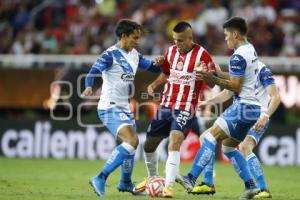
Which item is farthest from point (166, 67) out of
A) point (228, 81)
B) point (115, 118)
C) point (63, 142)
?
point (63, 142)

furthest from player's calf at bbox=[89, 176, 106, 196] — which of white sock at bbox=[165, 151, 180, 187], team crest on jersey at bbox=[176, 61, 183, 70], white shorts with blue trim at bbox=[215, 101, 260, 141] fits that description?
team crest on jersey at bbox=[176, 61, 183, 70]

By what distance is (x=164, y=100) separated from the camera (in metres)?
11.6

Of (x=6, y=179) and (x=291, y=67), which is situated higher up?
(x=291, y=67)

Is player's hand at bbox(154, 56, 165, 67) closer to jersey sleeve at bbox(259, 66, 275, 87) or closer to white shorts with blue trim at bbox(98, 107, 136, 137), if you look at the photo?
white shorts with blue trim at bbox(98, 107, 136, 137)

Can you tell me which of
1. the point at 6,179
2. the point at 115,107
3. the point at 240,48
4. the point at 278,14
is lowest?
the point at 6,179

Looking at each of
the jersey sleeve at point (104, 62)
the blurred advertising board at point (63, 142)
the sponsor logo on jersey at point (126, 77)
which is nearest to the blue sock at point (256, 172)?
the sponsor logo on jersey at point (126, 77)

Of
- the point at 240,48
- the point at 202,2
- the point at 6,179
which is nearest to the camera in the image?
the point at 240,48

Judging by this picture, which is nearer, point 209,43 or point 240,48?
point 240,48

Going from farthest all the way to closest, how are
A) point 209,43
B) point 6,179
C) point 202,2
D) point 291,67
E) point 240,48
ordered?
1. point 202,2
2. point 209,43
3. point 291,67
4. point 6,179
5. point 240,48

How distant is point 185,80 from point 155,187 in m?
1.55

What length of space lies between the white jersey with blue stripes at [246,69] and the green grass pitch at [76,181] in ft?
4.68

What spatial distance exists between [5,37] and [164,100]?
12.2 metres

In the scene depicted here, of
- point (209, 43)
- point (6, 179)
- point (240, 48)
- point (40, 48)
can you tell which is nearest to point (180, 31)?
point (240, 48)

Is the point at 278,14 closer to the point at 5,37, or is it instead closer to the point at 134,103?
A: the point at 134,103
